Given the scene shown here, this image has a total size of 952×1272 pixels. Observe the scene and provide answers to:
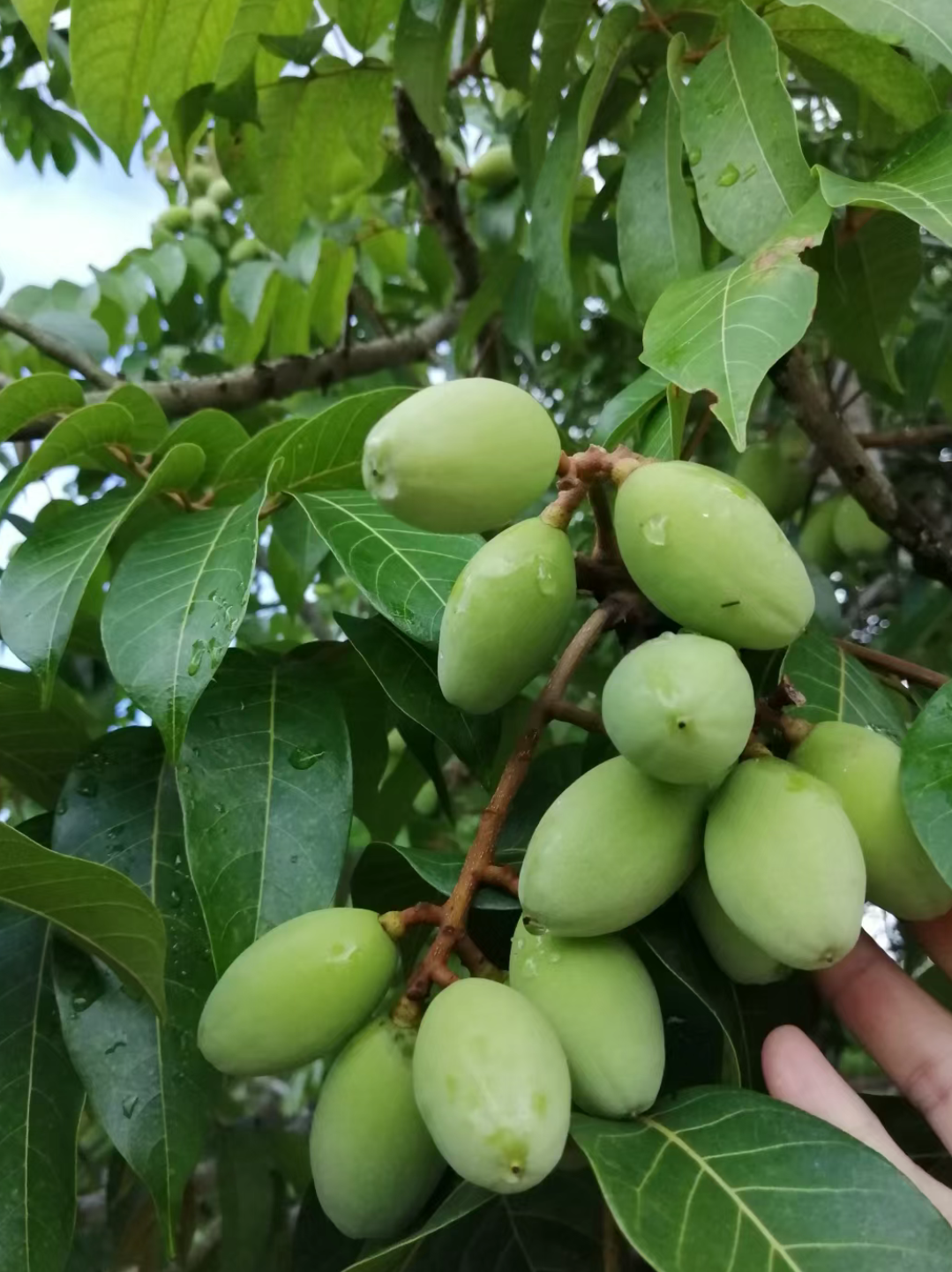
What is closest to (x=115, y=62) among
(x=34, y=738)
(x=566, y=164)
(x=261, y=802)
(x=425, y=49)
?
(x=425, y=49)

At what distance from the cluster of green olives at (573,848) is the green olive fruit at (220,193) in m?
2.29

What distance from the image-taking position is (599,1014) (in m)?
0.64

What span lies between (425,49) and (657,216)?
40cm

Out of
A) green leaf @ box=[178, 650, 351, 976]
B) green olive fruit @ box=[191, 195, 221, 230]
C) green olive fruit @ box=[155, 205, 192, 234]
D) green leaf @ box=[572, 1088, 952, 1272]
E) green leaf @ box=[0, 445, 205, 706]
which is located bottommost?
green olive fruit @ box=[155, 205, 192, 234]

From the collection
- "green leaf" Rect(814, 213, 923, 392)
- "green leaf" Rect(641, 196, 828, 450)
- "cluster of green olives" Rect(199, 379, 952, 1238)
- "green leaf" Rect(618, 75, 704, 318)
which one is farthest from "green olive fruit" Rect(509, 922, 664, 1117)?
"green leaf" Rect(814, 213, 923, 392)

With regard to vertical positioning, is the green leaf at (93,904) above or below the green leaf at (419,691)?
below

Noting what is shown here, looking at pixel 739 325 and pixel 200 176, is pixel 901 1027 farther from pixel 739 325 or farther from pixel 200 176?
pixel 200 176

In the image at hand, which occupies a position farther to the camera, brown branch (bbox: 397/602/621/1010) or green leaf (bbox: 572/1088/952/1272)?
brown branch (bbox: 397/602/621/1010)

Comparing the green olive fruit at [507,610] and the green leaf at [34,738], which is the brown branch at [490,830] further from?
the green leaf at [34,738]

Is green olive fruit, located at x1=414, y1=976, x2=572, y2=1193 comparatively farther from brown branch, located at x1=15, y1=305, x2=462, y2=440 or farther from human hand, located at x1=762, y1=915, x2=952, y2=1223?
brown branch, located at x1=15, y1=305, x2=462, y2=440

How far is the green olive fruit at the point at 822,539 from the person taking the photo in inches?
Result: 70.5

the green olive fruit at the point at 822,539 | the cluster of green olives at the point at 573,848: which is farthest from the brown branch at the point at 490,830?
the green olive fruit at the point at 822,539

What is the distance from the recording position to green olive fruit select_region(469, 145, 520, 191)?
1.81 metres

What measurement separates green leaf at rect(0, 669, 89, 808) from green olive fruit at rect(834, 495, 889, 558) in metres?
1.20
